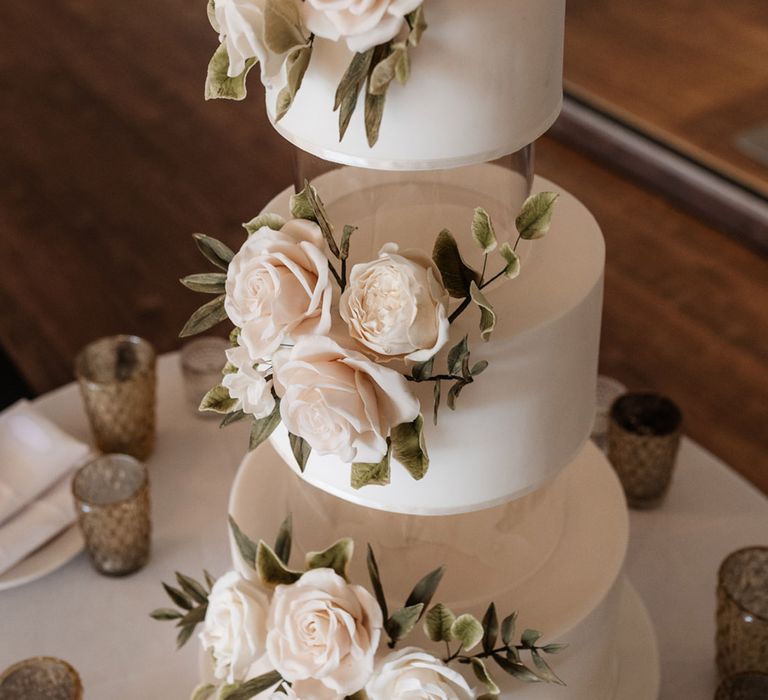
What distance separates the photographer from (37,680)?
1.17m

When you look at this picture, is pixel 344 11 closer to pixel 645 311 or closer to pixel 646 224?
pixel 645 311

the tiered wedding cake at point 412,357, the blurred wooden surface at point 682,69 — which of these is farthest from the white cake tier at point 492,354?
the blurred wooden surface at point 682,69

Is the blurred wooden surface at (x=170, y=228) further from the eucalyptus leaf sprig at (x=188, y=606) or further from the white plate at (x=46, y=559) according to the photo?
the eucalyptus leaf sprig at (x=188, y=606)

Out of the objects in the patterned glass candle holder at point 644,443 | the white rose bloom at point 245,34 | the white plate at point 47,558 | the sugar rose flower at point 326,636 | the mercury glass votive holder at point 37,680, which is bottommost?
the patterned glass candle holder at point 644,443

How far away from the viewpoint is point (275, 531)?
1.15 metres

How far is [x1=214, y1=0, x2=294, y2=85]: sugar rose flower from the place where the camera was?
780 mm

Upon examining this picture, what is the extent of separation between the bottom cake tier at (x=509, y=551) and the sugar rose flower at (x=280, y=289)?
33cm

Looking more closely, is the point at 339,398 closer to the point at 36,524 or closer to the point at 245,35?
the point at 245,35

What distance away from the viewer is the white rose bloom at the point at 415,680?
91cm

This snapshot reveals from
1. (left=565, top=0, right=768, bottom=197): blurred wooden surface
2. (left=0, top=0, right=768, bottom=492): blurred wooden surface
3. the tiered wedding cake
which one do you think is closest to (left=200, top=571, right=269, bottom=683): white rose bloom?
the tiered wedding cake

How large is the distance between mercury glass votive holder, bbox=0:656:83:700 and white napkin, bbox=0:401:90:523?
301mm

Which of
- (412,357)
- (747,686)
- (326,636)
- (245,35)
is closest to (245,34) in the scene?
(245,35)

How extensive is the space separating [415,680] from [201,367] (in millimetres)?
751

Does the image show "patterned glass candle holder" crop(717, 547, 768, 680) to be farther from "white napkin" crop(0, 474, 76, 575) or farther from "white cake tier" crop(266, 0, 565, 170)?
"white napkin" crop(0, 474, 76, 575)
